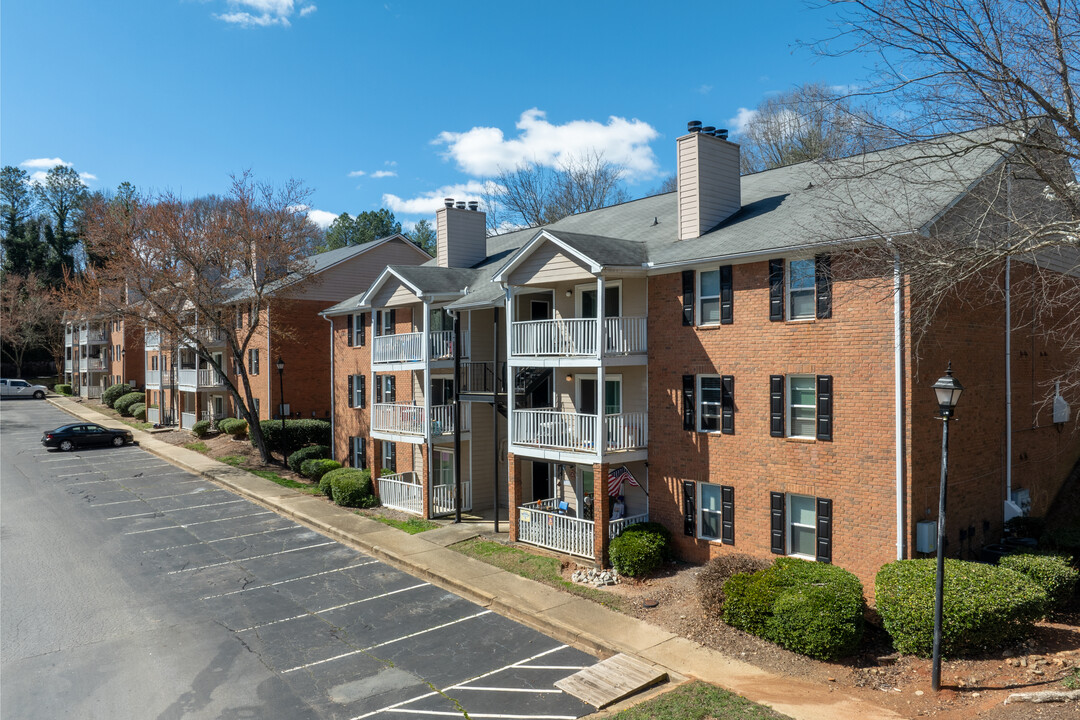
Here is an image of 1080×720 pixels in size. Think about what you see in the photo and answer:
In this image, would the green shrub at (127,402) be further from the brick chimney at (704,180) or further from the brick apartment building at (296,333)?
the brick chimney at (704,180)

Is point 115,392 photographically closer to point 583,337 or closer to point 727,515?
point 583,337

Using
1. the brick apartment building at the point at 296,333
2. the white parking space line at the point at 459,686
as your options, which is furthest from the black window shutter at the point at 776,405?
the brick apartment building at the point at 296,333

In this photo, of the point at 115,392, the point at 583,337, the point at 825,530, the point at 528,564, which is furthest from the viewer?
the point at 115,392

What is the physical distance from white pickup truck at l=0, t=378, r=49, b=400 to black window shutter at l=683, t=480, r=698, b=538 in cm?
7141

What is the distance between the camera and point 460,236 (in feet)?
88.6

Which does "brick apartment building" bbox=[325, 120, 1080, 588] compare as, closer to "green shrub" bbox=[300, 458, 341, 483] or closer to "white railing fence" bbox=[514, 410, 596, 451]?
"white railing fence" bbox=[514, 410, 596, 451]

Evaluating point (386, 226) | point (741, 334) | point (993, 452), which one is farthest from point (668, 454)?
point (386, 226)

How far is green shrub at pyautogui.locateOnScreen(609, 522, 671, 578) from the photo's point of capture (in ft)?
52.4

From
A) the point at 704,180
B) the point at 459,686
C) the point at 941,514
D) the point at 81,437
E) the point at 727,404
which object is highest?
the point at 704,180

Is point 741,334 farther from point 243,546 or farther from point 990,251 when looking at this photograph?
point 243,546

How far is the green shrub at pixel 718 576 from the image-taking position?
532 inches

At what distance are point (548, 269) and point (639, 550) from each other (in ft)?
24.7

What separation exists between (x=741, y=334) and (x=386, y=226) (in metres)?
77.0

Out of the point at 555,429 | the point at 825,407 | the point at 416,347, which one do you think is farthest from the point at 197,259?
the point at 825,407
